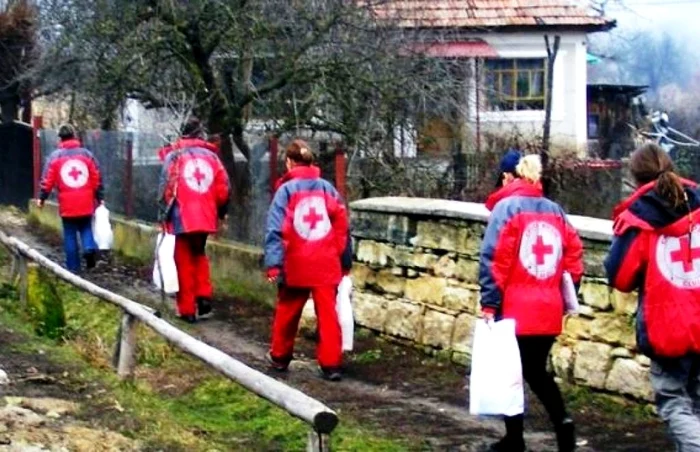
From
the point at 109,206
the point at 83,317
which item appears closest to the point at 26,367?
the point at 83,317

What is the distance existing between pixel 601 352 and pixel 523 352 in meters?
1.15

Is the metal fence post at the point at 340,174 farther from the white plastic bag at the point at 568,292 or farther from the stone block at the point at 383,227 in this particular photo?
the white plastic bag at the point at 568,292

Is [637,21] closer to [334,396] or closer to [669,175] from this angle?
[334,396]

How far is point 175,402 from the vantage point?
8859mm

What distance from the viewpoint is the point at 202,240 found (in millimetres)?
11883

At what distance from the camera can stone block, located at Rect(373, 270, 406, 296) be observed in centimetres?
1064

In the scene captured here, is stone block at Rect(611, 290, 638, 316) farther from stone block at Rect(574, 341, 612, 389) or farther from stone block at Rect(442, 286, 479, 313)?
stone block at Rect(442, 286, 479, 313)

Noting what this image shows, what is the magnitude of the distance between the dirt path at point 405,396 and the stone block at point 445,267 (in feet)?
1.98

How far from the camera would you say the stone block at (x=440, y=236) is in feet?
32.4

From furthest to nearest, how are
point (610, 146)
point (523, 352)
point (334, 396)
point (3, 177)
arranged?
1. point (610, 146)
2. point (3, 177)
3. point (334, 396)
4. point (523, 352)

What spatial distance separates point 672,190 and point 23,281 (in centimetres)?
738

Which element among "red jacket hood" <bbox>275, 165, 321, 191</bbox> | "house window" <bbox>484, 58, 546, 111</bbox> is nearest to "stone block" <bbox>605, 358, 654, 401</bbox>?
"red jacket hood" <bbox>275, 165, 321, 191</bbox>

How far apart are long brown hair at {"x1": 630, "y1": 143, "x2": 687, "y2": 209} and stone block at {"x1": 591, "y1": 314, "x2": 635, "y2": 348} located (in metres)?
1.63

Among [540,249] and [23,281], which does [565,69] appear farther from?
[540,249]
